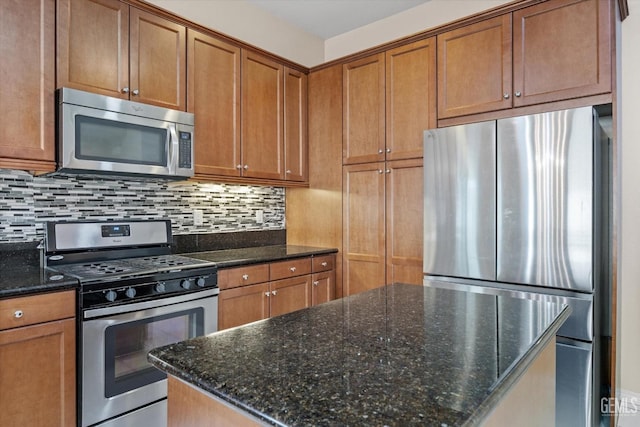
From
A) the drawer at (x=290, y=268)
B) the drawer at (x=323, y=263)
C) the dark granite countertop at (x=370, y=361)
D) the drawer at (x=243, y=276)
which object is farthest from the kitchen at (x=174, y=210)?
the dark granite countertop at (x=370, y=361)

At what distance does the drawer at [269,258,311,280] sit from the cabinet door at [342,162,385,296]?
1.15 feet

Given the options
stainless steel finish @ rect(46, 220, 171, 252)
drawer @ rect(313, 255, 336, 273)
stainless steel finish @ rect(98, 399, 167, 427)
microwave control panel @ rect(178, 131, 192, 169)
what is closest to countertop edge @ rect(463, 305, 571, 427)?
stainless steel finish @ rect(98, 399, 167, 427)

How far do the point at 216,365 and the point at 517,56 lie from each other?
7.53 ft

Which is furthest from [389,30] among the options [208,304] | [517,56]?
[208,304]

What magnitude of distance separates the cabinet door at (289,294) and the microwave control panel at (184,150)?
972mm

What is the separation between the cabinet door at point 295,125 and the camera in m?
3.18

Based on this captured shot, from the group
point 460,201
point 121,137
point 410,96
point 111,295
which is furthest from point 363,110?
point 111,295

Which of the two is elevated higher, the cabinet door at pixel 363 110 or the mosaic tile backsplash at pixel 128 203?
the cabinet door at pixel 363 110

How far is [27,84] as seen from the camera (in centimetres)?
189

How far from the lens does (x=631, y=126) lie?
2451 mm

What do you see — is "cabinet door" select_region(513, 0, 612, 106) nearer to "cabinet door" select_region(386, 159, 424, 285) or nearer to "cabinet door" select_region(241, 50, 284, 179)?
"cabinet door" select_region(386, 159, 424, 285)

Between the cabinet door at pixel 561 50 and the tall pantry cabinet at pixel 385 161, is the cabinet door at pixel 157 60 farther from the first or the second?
the cabinet door at pixel 561 50

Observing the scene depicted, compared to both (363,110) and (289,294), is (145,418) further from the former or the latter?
(363,110)

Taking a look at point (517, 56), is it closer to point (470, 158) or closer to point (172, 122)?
point (470, 158)
